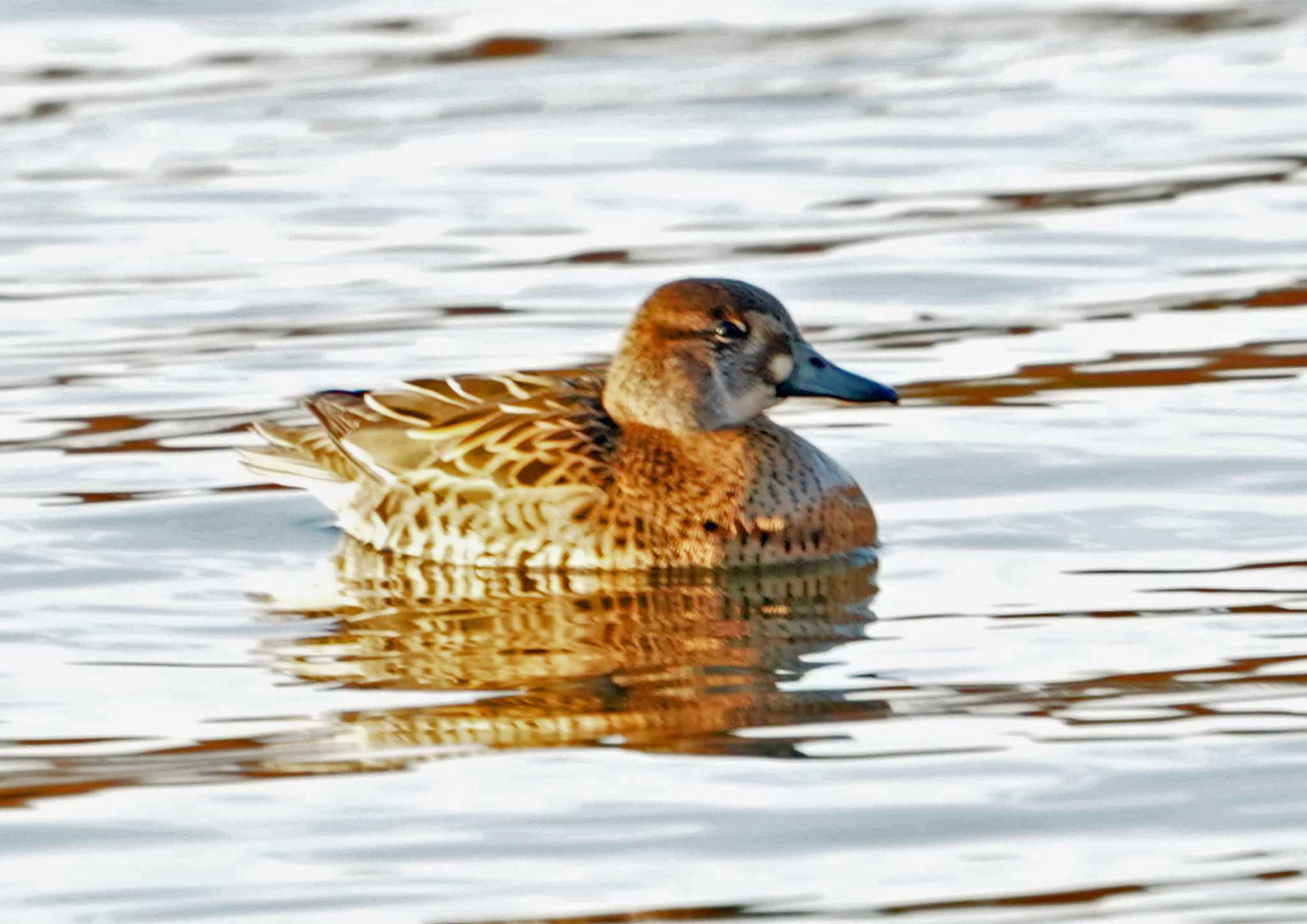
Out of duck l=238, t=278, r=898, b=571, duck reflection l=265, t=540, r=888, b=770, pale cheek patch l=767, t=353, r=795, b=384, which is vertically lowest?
duck reflection l=265, t=540, r=888, b=770

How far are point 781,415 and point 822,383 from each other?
2.35 m

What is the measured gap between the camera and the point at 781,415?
1286 cm

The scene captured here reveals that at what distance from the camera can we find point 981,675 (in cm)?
841

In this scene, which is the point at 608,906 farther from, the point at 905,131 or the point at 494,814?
the point at 905,131

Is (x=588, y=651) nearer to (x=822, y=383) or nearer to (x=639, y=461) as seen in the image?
(x=639, y=461)

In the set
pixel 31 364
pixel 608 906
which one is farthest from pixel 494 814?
pixel 31 364

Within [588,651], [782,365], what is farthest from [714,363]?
[588,651]

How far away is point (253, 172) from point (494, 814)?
11.1 meters

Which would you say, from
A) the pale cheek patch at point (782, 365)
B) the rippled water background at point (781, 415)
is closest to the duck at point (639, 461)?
the pale cheek patch at point (782, 365)

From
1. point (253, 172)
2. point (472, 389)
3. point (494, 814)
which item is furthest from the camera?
point (253, 172)

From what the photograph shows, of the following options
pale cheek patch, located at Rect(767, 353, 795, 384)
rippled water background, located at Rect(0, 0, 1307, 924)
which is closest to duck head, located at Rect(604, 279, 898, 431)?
pale cheek patch, located at Rect(767, 353, 795, 384)

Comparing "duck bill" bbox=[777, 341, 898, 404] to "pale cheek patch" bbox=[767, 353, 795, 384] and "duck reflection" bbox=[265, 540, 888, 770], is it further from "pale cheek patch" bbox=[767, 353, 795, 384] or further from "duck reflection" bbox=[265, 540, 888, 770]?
"duck reflection" bbox=[265, 540, 888, 770]

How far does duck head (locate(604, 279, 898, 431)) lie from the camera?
1054 cm

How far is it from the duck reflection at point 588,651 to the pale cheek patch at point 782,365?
69 centimetres
